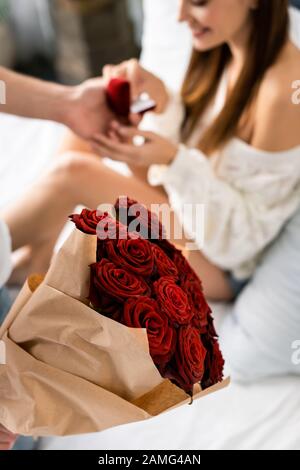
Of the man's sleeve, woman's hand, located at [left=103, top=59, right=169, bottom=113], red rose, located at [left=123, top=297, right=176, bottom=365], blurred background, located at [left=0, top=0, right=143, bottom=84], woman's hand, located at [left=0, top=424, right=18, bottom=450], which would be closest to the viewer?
red rose, located at [left=123, top=297, right=176, bottom=365]

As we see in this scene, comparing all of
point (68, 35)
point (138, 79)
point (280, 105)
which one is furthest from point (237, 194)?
point (68, 35)

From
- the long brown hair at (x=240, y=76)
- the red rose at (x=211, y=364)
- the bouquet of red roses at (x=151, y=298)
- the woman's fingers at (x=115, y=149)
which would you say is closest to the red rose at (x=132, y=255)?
the bouquet of red roses at (x=151, y=298)

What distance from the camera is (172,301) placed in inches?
25.9

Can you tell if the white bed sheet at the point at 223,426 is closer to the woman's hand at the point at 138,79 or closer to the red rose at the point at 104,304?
the red rose at the point at 104,304

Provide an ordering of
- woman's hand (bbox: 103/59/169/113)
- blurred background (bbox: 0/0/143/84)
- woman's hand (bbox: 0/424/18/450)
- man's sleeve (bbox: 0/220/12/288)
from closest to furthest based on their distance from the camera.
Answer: woman's hand (bbox: 0/424/18/450) → man's sleeve (bbox: 0/220/12/288) → woman's hand (bbox: 103/59/169/113) → blurred background (bbox: 0/0/143/84)

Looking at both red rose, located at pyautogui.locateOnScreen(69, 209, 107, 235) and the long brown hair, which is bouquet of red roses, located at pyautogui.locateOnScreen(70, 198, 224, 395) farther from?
the long brown hair

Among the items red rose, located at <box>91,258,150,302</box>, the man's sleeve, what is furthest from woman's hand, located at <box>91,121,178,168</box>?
red rose, located at <box>91,258,150,302</box>

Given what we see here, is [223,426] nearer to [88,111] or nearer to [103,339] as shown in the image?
[103,339]

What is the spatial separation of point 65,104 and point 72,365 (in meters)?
0.62

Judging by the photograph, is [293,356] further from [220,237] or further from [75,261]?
[75,261]

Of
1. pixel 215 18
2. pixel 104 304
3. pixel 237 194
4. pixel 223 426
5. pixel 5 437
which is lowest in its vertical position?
pixel 223 426

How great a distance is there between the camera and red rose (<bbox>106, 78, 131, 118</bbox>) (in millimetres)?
1139

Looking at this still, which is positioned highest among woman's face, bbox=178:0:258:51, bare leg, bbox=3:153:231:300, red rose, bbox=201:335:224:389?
woman's face, bbox=178:0:258:51
